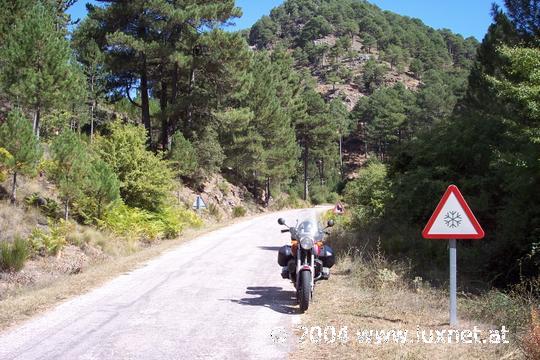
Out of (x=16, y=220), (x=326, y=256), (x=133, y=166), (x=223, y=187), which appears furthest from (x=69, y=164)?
(x=223, y=187)

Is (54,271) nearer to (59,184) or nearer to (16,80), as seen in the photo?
(59,184)

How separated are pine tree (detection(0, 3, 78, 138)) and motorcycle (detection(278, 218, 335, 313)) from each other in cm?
1217

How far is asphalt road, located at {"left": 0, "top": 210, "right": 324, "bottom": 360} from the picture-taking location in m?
5.34

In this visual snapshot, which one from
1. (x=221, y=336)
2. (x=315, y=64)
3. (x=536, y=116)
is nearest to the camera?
(x=221, y=336)

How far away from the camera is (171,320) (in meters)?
6.62

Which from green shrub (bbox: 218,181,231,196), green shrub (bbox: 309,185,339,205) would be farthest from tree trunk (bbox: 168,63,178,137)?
green shrub (bbox: 309,185,339,205)

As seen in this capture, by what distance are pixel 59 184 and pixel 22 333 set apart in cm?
1100

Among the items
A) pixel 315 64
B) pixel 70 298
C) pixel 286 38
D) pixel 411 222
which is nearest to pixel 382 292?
pixel 70 298

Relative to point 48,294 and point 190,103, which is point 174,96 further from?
point 48,294

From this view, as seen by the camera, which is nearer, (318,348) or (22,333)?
(318,348)

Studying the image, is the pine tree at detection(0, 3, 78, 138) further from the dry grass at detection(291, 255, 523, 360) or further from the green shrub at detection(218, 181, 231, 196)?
the green shrub at detection(218, 181, 231, 196)

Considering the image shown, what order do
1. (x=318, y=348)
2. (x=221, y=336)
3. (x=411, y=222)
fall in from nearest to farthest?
(x=318, y=348)
(x=221, y=336)
(x=411, y=222)

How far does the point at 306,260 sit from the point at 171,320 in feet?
7.21

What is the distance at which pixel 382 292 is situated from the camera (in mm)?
8328
